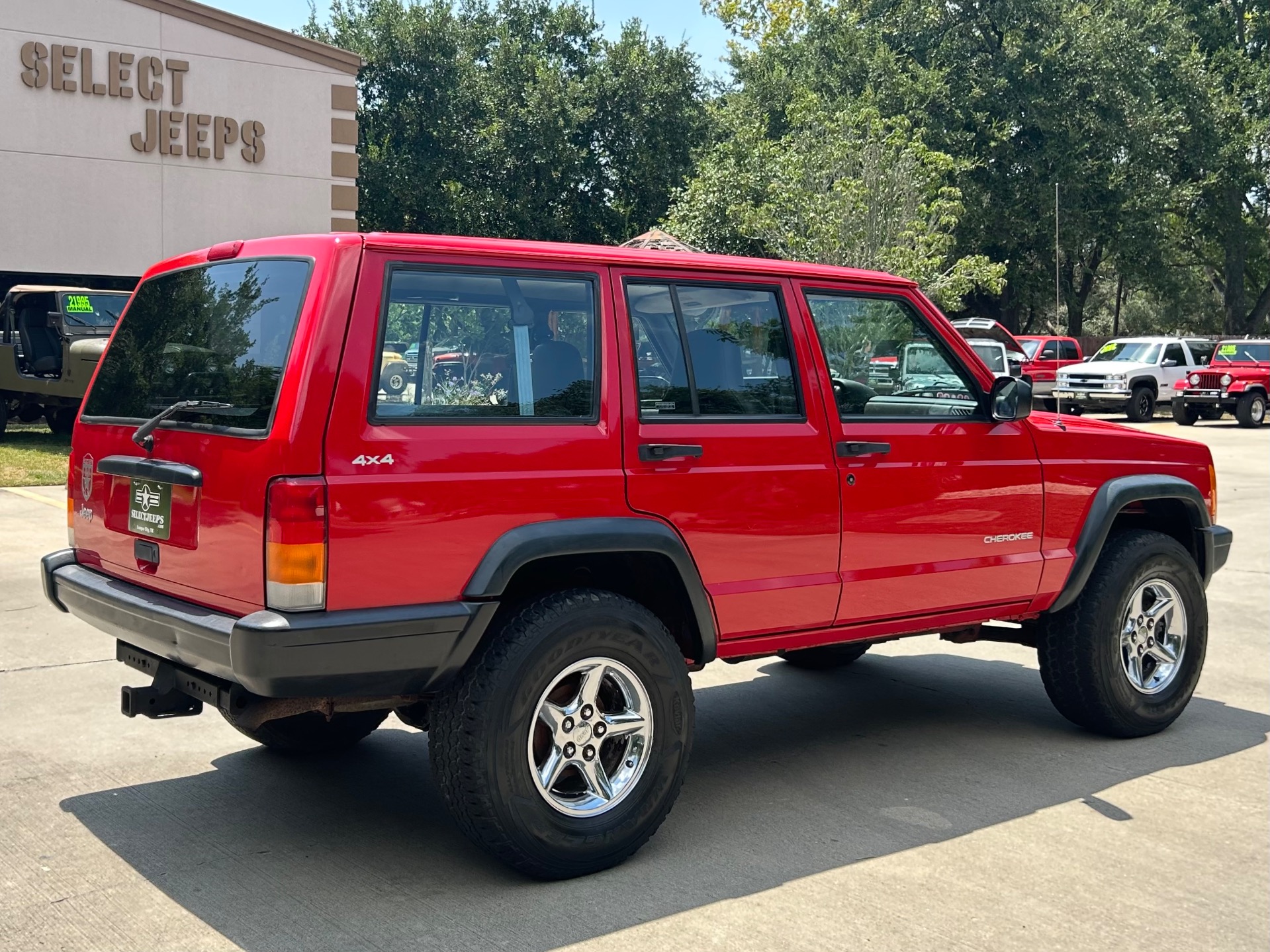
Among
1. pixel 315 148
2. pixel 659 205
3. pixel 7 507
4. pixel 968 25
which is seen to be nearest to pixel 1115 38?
pixel 968 25

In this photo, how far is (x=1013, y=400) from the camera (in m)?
5.06

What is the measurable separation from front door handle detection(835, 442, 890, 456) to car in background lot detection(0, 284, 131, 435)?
13.5m

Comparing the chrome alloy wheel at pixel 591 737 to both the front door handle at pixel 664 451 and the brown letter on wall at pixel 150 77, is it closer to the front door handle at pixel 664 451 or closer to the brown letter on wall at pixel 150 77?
the front door handle at pixel 664 451

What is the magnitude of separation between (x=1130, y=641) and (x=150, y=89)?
18.3 m

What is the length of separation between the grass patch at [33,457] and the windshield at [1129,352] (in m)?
22.1

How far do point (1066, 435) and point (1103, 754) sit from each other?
1.35m

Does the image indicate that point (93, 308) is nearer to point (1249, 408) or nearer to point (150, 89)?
point (150, 89)

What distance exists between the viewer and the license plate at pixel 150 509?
4.06m

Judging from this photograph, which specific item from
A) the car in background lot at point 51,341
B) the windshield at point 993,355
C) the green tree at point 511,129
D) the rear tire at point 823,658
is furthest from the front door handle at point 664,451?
→ the green tree at point 511,129

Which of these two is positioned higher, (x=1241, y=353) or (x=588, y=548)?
(x=1241, y=353)

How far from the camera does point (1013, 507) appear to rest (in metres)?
5.21

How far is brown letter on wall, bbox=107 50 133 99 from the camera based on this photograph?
1952cm

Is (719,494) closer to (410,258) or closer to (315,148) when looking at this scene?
(410,258)

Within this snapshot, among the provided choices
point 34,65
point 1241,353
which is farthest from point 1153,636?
point 1241,353
